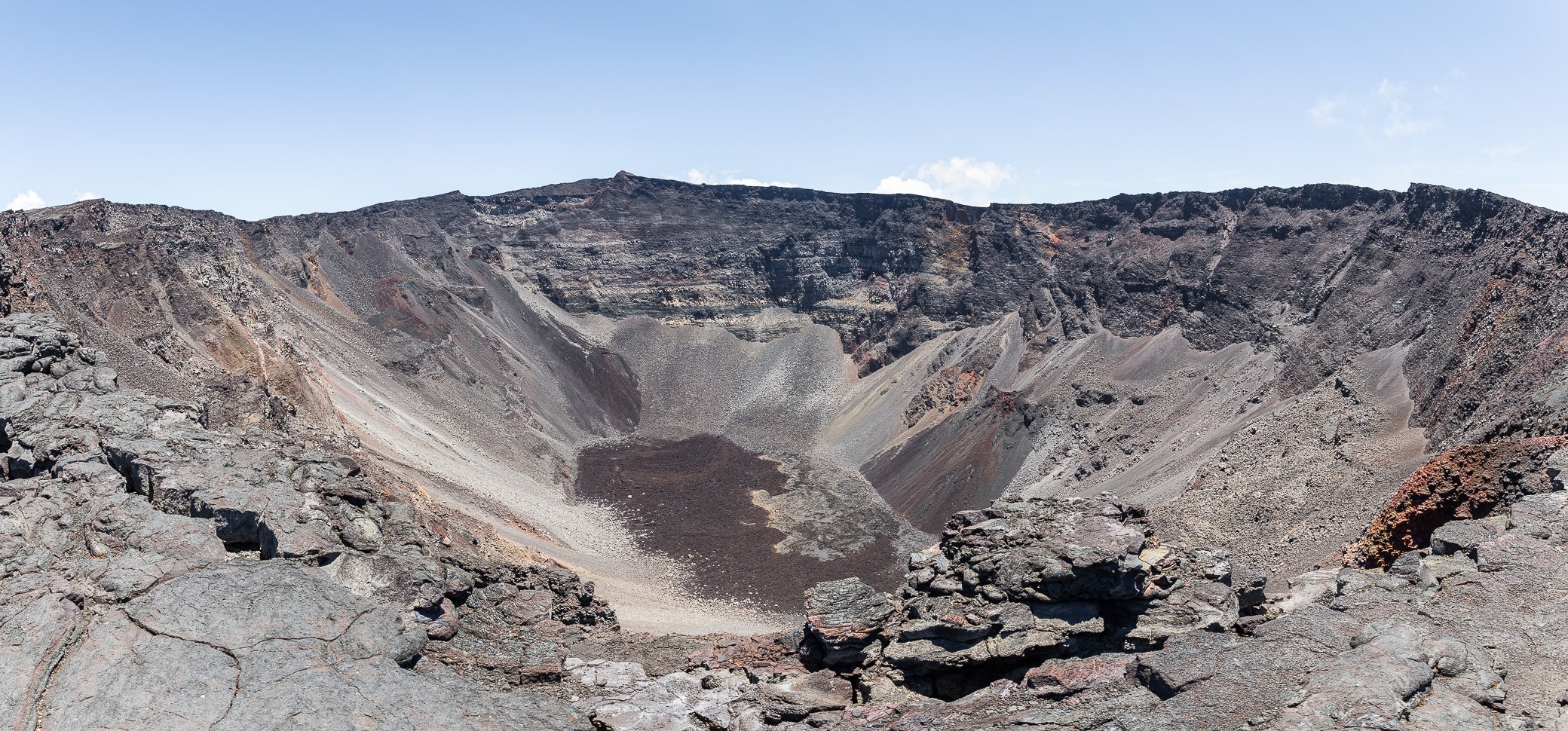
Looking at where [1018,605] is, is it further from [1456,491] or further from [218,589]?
[1456,491]

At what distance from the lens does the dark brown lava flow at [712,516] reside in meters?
37.2

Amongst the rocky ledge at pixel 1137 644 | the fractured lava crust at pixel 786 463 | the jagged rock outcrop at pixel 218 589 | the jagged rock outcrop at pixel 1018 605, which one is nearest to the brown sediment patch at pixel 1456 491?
the fractured lava crust at pixel 786 463

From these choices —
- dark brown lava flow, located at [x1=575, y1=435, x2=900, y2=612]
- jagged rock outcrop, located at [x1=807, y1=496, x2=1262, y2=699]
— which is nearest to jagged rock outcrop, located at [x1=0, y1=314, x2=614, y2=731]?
jagged rock outcrop, located at [x1=807, y1=496, x2=1262, y2=699]

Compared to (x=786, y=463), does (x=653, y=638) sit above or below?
above

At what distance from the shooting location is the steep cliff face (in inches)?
1275

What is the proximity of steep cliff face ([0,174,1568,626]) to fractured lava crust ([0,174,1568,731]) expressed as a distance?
1.02 feet

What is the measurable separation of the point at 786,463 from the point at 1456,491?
43212 mm

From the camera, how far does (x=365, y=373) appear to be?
168 ft

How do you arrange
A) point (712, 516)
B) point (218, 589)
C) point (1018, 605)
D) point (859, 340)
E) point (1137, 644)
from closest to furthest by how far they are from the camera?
point (218, 589), point (1137, 644), point (1018, 605), point (712, 516), point (859, 340)

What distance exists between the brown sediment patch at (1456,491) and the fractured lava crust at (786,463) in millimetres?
90

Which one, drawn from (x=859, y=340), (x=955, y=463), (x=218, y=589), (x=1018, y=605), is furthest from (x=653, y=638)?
(x=859, y=340)

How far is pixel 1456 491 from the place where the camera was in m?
18.9

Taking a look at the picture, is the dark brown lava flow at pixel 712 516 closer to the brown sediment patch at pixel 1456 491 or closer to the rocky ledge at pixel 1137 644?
the brown sediment patch at pixel 1456 491

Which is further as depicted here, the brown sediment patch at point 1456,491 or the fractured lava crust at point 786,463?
the brown sediment patch at point 1456,491
